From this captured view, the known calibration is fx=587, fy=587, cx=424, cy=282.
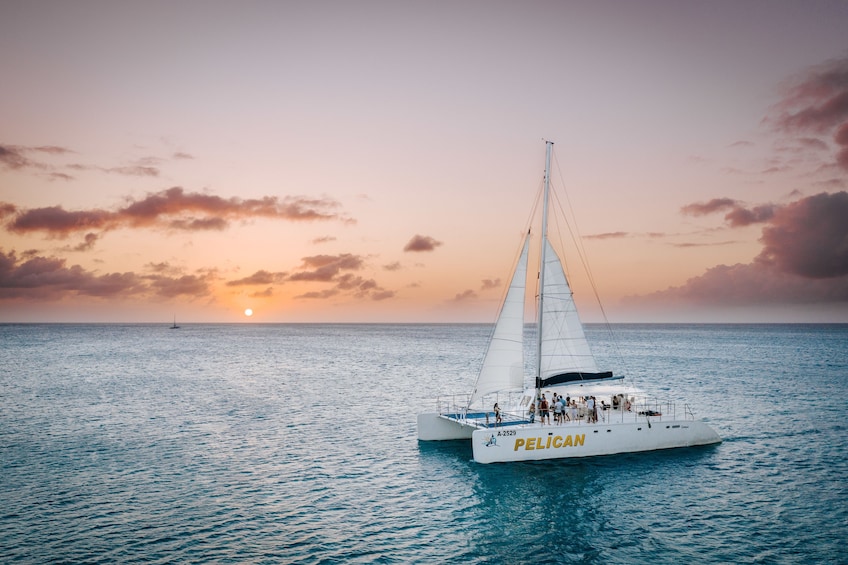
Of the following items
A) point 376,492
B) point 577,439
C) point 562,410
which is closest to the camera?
point 376,492

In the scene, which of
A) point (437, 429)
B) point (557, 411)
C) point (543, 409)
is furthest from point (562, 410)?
point (437, 429)

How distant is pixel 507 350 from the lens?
120ft

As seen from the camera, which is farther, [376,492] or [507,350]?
[507,350]

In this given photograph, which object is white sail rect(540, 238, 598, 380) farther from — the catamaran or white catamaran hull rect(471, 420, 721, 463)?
white catamaran hull rect(471, 420, 721, 463)

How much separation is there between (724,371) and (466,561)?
82410mm

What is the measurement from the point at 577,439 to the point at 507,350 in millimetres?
6650

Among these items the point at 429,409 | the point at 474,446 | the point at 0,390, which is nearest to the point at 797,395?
the point at 429,409

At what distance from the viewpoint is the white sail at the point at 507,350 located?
36375mm

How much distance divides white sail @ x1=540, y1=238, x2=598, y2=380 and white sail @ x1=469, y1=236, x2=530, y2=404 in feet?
5.50

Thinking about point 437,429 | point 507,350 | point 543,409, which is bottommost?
point 437,429

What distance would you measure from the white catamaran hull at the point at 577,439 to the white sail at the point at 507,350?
3.07 m

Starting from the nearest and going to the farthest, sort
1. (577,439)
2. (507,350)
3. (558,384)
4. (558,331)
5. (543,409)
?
(577,439) < (543,409) < (507,350) < (558,384) < (558,331)

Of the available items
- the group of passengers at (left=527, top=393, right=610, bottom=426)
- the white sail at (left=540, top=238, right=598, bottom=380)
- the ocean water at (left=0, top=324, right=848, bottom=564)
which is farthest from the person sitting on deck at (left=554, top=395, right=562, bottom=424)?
the ocean water at (left=0, top=324, right=848, bottom=564)

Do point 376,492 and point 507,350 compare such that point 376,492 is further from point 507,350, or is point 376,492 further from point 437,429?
point 507,350
